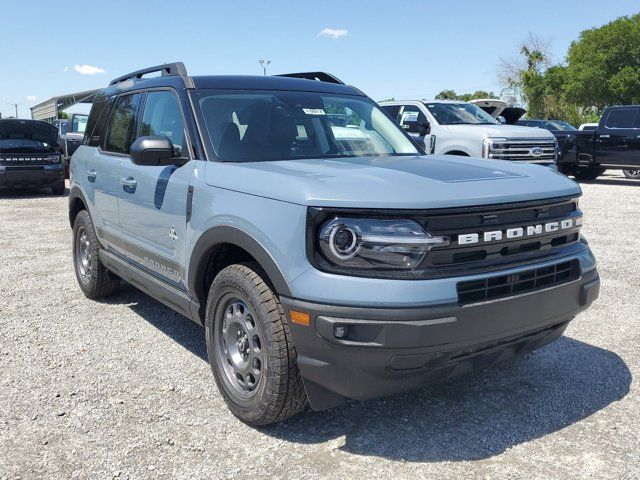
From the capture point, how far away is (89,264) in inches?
217

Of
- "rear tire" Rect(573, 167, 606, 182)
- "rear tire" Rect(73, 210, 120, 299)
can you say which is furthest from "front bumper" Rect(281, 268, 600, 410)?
"rear tire" Rect(573, 167, 606, 182)

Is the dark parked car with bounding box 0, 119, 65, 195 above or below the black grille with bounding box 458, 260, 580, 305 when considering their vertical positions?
above

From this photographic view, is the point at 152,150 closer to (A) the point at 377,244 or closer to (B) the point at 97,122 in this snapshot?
(A) the point at 377,244

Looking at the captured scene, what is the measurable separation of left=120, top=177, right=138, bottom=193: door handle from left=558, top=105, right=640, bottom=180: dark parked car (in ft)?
48.0

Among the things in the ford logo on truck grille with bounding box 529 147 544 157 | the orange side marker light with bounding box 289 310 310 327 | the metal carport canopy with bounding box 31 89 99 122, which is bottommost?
the orange side marker light with bounding box 289 310 310 327

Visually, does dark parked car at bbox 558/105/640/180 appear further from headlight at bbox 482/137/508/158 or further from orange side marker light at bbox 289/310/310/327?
orange side marker light at bbox 289/310/310/327

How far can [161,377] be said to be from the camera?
386 centimetres

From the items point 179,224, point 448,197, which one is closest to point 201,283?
point 179,224

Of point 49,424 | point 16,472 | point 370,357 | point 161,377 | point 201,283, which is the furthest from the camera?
point 161,377

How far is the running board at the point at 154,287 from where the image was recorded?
364 centimetres

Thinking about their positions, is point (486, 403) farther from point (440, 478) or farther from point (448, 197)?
point (448, 197)

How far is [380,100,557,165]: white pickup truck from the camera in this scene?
36.1 ft

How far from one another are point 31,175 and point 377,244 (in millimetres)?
13206

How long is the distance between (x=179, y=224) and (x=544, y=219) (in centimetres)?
203
